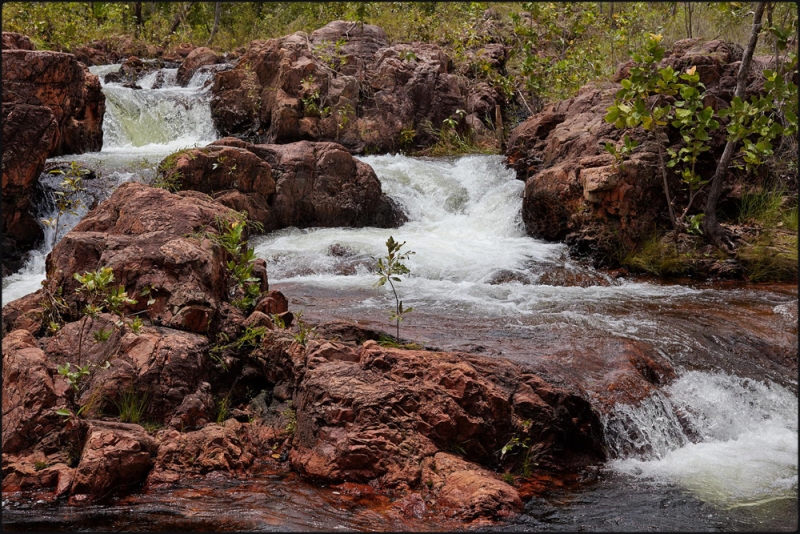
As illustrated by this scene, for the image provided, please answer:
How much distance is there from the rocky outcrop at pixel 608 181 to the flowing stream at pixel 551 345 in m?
0.42

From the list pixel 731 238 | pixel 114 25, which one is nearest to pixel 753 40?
pixel 731 238

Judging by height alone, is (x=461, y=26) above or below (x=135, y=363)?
above

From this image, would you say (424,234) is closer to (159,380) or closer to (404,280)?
(404,280)

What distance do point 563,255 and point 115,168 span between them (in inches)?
242

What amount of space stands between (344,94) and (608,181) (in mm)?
6764

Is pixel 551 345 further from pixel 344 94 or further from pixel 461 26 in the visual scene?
pixel 461 26

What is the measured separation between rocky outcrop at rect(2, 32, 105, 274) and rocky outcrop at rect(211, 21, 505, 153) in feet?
10.7

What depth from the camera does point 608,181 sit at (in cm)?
834

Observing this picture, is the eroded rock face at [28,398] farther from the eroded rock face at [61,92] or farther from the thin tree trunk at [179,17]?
the thin tree trunk at [179,17]

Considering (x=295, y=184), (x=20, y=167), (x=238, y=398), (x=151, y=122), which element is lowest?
(x=238, y=398)

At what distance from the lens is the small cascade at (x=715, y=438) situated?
3.74 m

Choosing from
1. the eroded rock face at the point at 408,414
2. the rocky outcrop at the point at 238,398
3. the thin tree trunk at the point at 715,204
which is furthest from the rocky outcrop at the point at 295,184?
the eroded rock face at the point at 408,414

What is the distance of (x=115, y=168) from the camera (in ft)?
31.9

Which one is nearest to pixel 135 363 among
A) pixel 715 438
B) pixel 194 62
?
pixel 715 438
